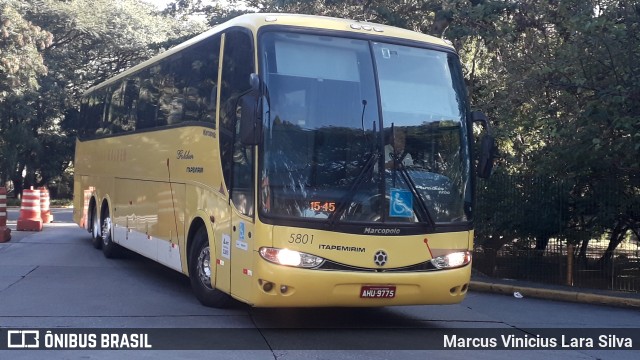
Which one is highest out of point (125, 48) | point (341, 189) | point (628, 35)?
point (125, 48)

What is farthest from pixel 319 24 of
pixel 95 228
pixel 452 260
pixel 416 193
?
pixel 95 228

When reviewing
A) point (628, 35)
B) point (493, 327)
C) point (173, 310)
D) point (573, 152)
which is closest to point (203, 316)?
point (173, 310)

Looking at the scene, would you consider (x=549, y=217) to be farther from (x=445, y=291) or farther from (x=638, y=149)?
(x=445, y=291)

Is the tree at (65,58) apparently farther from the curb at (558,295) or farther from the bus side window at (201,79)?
the curb at (558,295)

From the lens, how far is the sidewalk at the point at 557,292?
13.0 meters

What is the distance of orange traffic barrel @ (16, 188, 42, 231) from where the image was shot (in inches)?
885

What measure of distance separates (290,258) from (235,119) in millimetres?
2069

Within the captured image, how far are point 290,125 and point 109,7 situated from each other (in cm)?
3861

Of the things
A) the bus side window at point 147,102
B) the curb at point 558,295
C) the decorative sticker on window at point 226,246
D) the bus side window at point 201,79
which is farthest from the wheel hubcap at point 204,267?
the curb at point 558,295

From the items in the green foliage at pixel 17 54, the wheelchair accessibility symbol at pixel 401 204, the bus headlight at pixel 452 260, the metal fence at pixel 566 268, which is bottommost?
the metal fence at pixel 566 268

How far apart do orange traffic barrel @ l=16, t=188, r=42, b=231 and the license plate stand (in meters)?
15.8

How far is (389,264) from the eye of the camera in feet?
29.8

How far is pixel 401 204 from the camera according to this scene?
9180mm

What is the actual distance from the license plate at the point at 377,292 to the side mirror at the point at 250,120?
2070 mm
